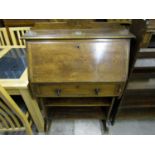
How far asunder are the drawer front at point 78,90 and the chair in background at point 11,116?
19 centimetres

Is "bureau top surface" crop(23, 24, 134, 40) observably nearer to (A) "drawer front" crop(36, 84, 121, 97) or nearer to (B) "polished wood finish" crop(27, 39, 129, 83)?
(B) "polished wood finish" crop(27, 39, 129, 83)

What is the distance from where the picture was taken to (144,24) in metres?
0.71

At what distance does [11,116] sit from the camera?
97cm

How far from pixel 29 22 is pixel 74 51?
76.5 inches

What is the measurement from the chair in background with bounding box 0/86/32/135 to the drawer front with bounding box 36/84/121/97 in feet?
0.61

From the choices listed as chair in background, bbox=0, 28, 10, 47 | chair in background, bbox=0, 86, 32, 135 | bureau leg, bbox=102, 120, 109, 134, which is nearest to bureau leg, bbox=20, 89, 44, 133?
chair in background, bbox=0, 86, 32, 135

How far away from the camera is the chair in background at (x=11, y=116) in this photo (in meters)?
0.83

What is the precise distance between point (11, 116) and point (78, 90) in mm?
544

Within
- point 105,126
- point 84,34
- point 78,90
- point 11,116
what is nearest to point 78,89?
point 78,90

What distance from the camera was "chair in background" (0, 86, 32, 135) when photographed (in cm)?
83

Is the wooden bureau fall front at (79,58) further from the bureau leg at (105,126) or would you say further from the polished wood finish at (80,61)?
the bureau leg at (105,126)
